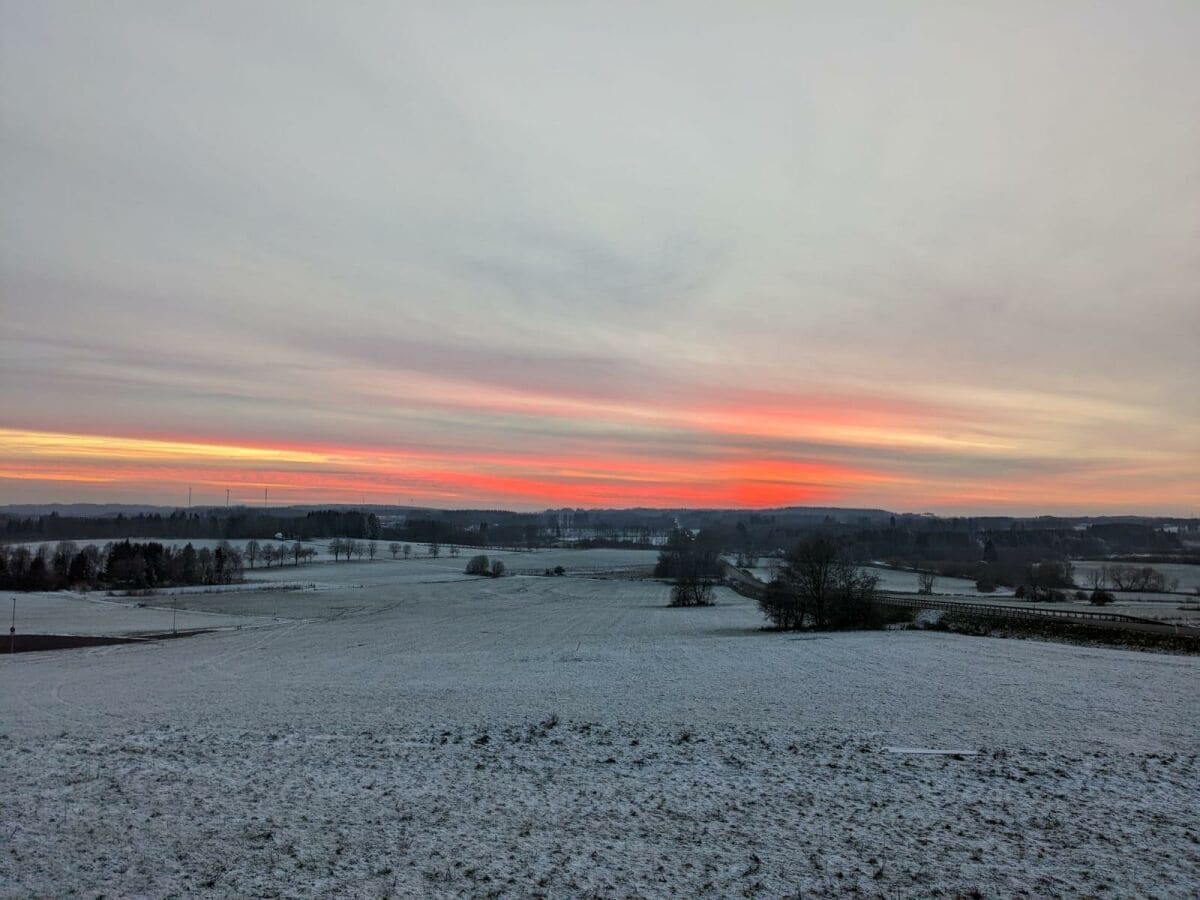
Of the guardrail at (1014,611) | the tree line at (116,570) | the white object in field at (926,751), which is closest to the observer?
the white object in field at (926,751)

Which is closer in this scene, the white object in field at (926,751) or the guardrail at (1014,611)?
the white object in field at (926,751)

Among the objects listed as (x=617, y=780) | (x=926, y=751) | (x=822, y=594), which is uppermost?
(x=926, y=751)

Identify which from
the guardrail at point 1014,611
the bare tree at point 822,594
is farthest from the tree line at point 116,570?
the guardrail at point 1014,611

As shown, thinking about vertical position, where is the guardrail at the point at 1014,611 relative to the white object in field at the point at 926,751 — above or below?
below

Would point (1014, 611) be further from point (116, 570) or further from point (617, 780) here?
point (116, 570)

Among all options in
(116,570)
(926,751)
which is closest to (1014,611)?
(926,751)

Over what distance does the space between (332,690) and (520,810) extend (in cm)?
1728

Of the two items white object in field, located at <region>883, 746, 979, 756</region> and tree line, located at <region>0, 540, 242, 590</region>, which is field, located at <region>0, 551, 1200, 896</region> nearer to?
white object in field, located at <region>883, 746, 979, 756</region>

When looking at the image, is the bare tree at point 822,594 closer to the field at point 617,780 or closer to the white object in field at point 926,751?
the field at point 617,780

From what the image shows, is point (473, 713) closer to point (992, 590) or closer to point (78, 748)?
point (78, 748)

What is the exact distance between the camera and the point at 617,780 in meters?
15.7

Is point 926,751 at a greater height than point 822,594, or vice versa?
point 926,751

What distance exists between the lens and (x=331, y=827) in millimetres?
12984

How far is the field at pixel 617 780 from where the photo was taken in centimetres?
1116
